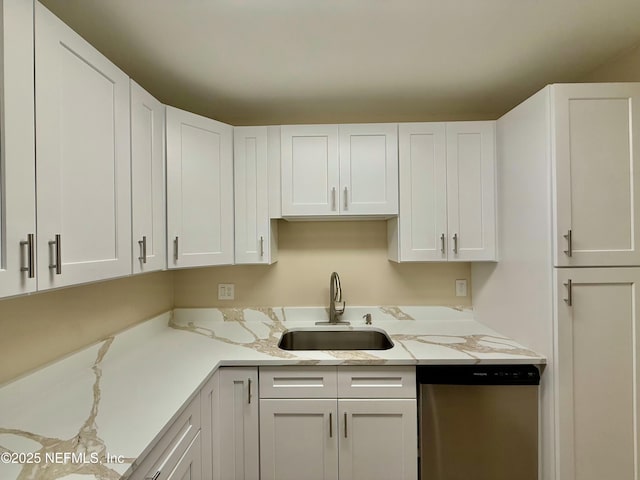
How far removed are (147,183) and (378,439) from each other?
1662 millimetres

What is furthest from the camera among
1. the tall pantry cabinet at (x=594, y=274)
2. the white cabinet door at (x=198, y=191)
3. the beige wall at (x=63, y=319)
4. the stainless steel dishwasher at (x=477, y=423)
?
the white cabinet door at (x=198, y=191)

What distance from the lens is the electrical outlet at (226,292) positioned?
7.30ft

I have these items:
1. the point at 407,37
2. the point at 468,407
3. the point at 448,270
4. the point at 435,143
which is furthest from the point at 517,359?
the point at 407,37

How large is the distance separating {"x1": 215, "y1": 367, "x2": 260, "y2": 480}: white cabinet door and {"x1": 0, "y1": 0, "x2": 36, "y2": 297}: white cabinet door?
0.98m

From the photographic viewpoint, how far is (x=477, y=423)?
1.48m

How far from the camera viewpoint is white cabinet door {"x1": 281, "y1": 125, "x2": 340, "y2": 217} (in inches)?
74.9

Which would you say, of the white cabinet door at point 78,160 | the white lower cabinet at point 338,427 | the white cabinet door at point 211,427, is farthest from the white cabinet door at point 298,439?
the white cabinet door at point 78,160

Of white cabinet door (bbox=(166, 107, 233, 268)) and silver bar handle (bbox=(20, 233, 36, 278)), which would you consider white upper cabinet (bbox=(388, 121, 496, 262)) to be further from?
silver bar handle (bbox=(20, 233, 36, 278))

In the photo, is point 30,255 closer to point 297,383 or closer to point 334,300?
point 297,383

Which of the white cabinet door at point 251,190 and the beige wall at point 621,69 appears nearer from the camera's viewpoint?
the beige wall at point 621,69

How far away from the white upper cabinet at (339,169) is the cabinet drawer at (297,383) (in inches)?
35.4

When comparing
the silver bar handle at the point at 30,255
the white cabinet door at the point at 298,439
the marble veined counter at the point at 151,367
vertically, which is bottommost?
the white cabinet door at the point at 298,439

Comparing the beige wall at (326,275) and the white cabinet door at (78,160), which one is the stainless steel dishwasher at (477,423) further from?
the white cabinet door at (78,160)

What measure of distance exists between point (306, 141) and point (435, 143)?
0.79 m
